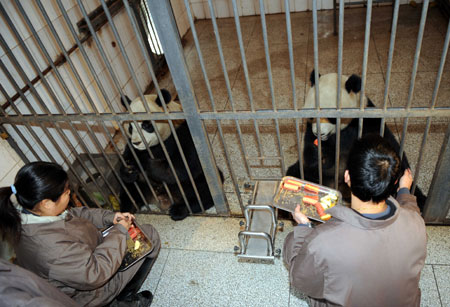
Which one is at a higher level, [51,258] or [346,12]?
[51,258]

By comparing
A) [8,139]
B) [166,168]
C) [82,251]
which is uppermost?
[8,139]

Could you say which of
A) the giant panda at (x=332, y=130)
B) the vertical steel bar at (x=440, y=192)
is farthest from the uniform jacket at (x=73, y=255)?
the vertical steel bar at (x=440, y=192)

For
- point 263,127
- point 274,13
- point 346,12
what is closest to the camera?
point 263,127

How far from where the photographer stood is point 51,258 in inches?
66.1

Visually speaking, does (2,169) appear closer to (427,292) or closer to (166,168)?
(166,168)

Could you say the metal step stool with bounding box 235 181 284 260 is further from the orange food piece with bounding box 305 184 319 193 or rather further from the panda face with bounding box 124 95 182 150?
the panda face with bounding box 124 95 182 150

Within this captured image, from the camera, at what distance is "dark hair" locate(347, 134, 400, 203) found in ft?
4.10

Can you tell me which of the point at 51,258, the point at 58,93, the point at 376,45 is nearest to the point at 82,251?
the point at 51,258

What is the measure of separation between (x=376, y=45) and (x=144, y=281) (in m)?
4.24

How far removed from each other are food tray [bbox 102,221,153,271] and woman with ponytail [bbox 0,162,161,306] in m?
0.19

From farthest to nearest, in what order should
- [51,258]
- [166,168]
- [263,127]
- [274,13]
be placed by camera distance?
[274,13], [263,127], [166,168], [51,258]

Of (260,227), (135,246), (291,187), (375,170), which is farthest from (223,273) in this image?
(375,170)

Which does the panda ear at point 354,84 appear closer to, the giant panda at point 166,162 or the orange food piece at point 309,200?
the orange food piece at point 309,200

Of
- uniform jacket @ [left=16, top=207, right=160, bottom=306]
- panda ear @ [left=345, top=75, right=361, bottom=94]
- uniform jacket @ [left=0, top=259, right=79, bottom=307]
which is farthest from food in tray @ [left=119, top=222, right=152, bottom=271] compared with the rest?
panda ear @ [left=345, top=75, right=361, bottom=94]
